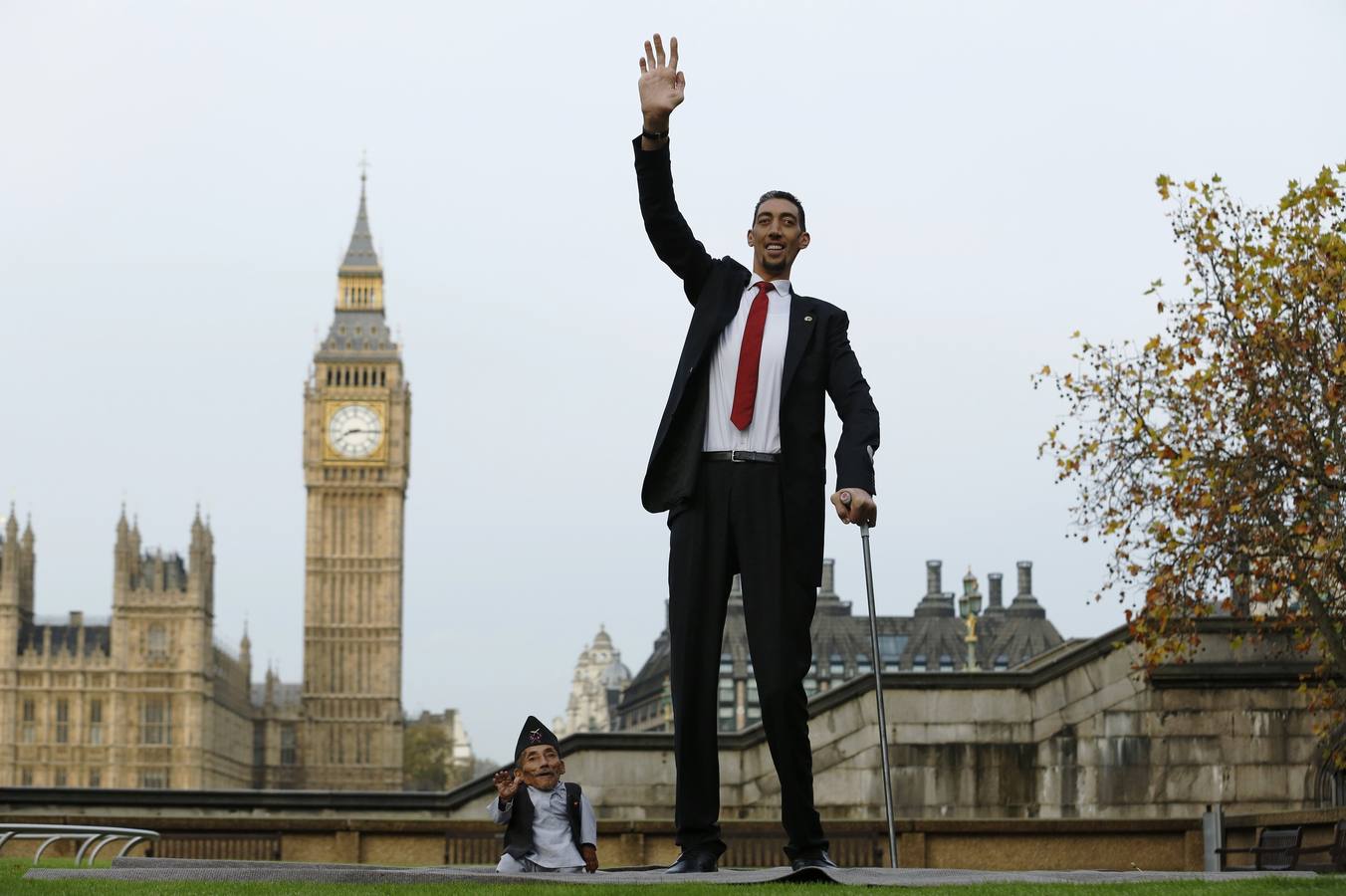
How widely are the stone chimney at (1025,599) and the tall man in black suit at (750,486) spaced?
4848 inches

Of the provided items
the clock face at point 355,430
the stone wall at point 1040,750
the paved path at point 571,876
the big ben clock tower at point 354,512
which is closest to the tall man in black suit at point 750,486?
the paved path at point 571,876

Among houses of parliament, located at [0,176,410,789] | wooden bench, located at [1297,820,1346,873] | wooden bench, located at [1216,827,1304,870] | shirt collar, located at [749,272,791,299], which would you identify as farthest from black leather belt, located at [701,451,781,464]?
houses of parliament, located at [0,176,410,789]

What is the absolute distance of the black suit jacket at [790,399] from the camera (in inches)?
263

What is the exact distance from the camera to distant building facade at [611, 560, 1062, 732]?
382ft

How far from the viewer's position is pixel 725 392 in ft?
22.3

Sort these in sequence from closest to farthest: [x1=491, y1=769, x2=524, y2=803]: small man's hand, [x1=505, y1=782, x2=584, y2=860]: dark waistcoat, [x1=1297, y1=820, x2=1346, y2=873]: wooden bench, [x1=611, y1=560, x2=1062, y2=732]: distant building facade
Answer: [x1=491, y1=769, x2=524, y2=803]: small man's hand, [x1=505, y1=782, x2=584, y2=860]: dark waistcoat, [x1=1297, y1=820, x2=1346, y2=873]: wooden bench, [x1=611, y1=560, x2=1062, y2=732]: distant building facade

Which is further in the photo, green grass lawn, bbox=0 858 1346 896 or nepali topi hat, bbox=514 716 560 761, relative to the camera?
nepali topi hat, bbox=514 716 560 761

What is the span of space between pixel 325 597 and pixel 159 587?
904cm

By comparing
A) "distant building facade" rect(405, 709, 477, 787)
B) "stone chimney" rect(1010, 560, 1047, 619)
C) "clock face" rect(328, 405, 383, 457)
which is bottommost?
"distant building facade" rect(405, 709, 477, 787)

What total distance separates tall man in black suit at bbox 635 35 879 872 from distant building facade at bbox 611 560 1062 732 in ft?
338

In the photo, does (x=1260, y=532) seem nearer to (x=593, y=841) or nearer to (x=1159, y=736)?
(x=1159, y=736)

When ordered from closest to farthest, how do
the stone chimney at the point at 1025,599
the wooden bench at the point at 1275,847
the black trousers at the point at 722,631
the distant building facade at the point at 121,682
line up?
1. the black trousers at the point at 722,631
2. the wooden bench at the point at 1275,847
3. the distant building facade at the point at 121,682
4. the stone chimney at the point at 1025,599

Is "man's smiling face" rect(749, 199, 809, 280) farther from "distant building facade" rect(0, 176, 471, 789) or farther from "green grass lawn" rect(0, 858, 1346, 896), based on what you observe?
"distant building facade" rect(0, 176, 471, 789)

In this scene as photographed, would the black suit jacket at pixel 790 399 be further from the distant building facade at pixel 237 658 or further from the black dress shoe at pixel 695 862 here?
the distant building facade at pixel 237 658
